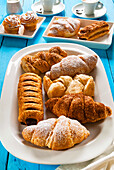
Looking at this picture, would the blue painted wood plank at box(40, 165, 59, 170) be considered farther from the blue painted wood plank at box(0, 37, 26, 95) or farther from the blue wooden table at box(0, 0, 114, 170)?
the blue painted wood plank at box(0, 37, 26, 95)

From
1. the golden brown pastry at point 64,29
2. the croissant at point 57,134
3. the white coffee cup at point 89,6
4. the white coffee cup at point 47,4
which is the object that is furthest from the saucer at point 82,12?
the croissant at point 57,134

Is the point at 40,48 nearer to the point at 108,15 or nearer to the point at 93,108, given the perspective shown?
the point at 93,108

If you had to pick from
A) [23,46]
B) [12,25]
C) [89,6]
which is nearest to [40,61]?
[23,46]

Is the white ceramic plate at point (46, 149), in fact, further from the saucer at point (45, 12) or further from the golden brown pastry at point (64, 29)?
the saucer at point (45, 12)

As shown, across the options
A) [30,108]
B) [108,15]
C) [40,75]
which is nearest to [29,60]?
[40,75]

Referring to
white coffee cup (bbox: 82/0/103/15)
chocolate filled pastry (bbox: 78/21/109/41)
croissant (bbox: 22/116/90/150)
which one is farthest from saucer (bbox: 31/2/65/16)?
croissant (bbox: 22/116/90/150)
